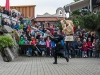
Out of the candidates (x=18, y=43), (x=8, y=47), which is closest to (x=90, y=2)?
(x=18, y=43)

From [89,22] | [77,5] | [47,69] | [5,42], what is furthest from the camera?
[77,5]

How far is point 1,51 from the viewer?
19219 millimetres

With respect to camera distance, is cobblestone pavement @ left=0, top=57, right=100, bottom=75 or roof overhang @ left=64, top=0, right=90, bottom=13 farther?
roof overhang @ left=64, top=0, right=90, bottom=13

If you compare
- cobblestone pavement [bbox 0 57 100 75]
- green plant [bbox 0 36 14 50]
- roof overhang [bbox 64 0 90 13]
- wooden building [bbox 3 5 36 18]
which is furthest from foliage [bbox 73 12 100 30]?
wooden building [bbox 3 5 36 18]

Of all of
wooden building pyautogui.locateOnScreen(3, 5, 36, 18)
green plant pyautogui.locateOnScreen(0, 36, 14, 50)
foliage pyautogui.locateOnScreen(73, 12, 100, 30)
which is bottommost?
green plant pyautogui.locateOnScreen(0, 36, 14, 50)

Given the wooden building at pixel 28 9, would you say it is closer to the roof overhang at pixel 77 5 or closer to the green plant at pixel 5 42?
the roof overhang at pixel 77 5

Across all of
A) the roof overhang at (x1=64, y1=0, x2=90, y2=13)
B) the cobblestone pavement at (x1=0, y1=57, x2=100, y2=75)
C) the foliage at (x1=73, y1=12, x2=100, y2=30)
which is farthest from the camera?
the roof overhang at (x1=64, y1=0, x2=90, y2=13)

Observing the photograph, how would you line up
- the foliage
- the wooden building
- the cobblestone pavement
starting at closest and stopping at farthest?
the foliage → the cobblestone pavement → the wooden building

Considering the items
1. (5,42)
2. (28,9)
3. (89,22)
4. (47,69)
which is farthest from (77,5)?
(89,22)

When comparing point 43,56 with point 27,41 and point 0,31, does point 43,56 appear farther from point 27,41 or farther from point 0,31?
point 0,31

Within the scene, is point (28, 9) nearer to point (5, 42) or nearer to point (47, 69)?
point (5, 42)

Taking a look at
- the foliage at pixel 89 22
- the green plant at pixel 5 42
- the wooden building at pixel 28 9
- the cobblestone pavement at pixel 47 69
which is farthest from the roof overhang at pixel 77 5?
the cobblestone pavement at pixel 47 69

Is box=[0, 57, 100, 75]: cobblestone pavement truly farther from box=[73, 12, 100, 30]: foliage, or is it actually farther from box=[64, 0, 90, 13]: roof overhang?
box=[64, 0, 90, 13]: roof overhang

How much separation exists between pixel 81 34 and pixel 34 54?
391 cm
